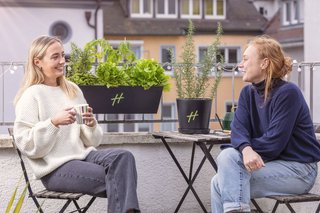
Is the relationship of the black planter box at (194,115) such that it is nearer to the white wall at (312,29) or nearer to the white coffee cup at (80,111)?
the white coffee cup at (80,111)

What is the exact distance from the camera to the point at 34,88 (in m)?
5.01

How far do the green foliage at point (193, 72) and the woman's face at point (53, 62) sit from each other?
3.32 ft

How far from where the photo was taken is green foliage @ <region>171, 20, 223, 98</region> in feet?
19.2

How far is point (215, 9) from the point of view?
4556 centimetres

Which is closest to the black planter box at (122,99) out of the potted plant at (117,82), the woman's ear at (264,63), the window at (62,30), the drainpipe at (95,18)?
the potted plant at (117,82)

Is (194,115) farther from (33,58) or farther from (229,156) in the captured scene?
(33,58)

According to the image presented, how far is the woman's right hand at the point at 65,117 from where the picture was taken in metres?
4.71

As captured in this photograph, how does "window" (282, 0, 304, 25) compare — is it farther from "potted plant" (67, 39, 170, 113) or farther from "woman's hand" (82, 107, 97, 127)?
"woman's hand" (82, 107, 97, 127)

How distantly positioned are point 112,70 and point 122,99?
0.20 m

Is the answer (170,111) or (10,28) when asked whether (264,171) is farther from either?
(170,111)

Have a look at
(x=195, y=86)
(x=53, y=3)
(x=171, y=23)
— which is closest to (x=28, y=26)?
(x=53, y=3)

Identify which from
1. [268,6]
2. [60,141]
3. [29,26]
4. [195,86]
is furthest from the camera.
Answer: [268,6]

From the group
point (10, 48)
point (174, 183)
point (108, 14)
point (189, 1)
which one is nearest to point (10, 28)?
point (10, 48)

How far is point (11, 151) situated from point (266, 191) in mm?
1997
